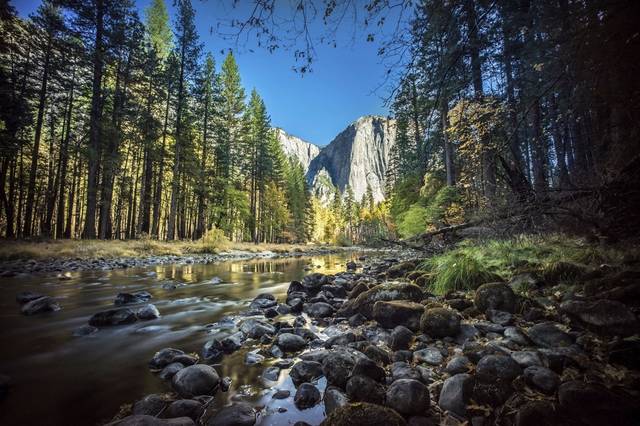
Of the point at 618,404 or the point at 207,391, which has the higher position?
the point at 618,404

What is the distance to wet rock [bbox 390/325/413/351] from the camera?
3.20 metres

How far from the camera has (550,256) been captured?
5.29m

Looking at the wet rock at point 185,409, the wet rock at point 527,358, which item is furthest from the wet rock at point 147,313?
the wet rock at point 527,358

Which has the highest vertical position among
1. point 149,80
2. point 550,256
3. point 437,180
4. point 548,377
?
point 149,80

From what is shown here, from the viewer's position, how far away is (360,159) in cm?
→ 16025

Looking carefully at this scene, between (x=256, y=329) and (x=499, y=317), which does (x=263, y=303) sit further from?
(x=499, y=317)

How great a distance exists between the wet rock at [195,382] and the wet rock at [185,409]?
211 millimetres

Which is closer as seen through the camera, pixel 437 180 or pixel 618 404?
pixel 618 404

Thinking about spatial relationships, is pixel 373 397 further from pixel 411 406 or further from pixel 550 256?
pixel 550 256

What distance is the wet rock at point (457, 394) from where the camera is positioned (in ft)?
6.45

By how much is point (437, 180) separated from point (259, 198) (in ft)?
80.5

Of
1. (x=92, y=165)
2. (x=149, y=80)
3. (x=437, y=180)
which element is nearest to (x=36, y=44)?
(x=149, y=80)

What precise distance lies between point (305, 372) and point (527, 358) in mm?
1925

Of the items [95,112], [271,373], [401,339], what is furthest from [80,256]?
[401,339]
